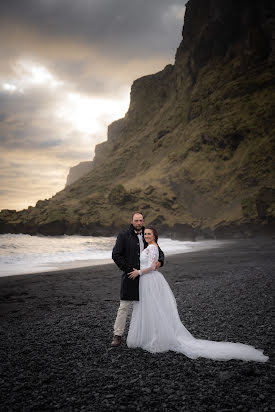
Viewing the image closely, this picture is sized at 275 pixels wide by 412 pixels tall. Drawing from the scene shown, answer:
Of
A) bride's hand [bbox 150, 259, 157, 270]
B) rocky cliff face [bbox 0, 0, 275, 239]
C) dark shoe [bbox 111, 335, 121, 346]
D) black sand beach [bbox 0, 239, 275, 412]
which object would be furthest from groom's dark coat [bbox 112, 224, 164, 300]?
rocky cliff face [bbox 0, 0, 275, 239]

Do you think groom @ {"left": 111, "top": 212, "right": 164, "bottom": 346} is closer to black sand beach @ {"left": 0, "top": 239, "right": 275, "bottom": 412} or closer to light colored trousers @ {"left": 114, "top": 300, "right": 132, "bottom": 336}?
light colored trousers @ {"left": 114, "top": 300, "right": 132, "bottom": 336}

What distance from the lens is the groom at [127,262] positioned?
6023mm

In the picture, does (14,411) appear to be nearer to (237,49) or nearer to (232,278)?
(232,278)

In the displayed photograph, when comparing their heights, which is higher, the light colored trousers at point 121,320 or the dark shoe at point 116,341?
the light colored trousers at point 121,320

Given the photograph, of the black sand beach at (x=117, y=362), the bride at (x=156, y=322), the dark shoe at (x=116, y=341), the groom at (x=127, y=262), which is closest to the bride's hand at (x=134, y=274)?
the bride at (x=156, y=322)

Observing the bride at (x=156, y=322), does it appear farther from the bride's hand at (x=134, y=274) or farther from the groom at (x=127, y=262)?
the groom at (x=127, y=262)

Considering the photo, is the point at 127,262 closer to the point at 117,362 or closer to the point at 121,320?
the point at 121,320

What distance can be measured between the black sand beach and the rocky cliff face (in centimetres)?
4501

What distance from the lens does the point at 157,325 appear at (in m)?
5.80

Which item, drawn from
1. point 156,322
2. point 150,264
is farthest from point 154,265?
point 156,322

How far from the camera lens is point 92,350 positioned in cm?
591

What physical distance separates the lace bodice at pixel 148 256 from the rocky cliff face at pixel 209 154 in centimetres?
4790

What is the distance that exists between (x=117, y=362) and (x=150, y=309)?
3.58ft

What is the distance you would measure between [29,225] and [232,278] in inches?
2362
